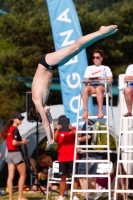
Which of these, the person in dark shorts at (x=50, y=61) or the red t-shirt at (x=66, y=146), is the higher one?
the person in dark shorts at (x=50, y=61)

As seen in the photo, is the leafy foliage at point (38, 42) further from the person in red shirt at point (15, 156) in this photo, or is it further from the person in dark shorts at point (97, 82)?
the person in dark shorts at point (97, 82)

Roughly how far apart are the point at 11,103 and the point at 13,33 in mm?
3351

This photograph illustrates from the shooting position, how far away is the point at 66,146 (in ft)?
37.2

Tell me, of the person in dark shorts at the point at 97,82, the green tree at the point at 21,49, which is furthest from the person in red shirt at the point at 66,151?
the green tree at the point at 21,49

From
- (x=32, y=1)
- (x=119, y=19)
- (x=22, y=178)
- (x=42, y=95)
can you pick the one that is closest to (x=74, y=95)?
(x=22, y=178)

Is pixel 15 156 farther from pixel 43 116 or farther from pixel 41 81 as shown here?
pixel 41 81

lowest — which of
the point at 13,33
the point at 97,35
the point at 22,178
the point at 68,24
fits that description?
the point at 22,178

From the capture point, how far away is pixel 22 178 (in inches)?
437

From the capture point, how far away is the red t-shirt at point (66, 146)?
36.9ft

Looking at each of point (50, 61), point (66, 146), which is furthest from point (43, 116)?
point (66, 146)

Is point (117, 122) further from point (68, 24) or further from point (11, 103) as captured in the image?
point (11, 103)

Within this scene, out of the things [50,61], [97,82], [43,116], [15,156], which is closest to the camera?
[50,61]

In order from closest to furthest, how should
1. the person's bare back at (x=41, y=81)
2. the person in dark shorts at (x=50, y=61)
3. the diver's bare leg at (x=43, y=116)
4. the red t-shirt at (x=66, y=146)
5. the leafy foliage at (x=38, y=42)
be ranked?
the person in dark shorts at (x=50, y=61) < the person's bare back at (x=41, y=81) < the diver's bare leg at (x=43, y=116) < the red t-shirt at (x=66, y=146) < the leafy foliage at (x=38, y=42)

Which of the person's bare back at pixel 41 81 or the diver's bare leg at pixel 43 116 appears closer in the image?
Answer: the person's bare back at pixel 41 81
